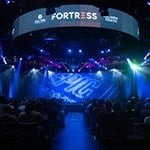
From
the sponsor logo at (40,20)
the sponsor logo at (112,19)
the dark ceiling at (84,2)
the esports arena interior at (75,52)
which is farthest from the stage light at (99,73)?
the sponsor logo at (40,20)

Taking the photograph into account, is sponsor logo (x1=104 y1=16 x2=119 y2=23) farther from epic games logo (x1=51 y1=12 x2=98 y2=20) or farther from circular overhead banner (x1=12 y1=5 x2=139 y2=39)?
epic games logo (x1=51 y1=12 x2=98 y2=20)

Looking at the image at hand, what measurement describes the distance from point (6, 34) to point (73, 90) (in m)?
14.5

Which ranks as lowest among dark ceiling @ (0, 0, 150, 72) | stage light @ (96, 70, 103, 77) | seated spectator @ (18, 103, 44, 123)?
seated spectator @ (18, 103, 44, 123)

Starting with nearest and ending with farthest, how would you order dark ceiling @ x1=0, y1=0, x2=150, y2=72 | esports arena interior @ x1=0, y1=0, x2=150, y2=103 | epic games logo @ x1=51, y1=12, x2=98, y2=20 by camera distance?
1. epic games logo @ x1=51, y1=12, x2=98, y2=20
2. esports arena interior @ x1=0, y1=0, x2=150, y2=103
3. dark ceiling @ x1=0, y1=0, x2=150, y2=72

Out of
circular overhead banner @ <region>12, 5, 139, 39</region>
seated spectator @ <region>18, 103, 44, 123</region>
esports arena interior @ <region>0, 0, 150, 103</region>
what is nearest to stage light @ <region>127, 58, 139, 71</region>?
esports arena interior @ <region>0, 0, 150, 103</region>

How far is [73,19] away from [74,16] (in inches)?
3.1

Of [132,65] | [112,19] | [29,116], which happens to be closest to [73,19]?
[112,19]

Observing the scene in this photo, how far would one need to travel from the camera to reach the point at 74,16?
8977 mm

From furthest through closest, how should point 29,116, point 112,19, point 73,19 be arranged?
point 112,19
point 29,116
point 73,19

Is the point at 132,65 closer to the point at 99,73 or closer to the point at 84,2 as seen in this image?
the point at 99,73

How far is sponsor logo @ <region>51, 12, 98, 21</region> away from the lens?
353 inches

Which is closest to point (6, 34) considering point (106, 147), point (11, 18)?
point (11, 18)

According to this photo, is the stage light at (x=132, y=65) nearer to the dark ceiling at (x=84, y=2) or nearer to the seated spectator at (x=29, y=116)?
the dark ceiling at (x=84, y=2)

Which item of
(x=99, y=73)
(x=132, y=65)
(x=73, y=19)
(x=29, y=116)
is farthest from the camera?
(x=99, y=73)
